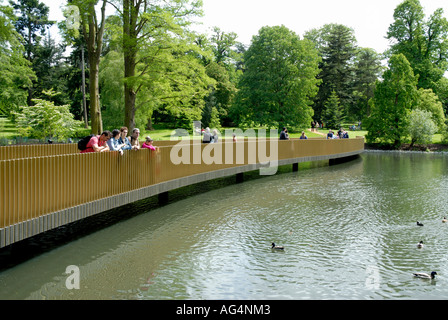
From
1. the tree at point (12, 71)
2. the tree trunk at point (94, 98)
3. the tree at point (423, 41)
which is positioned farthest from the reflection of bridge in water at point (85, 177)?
the tree at point (423, 41)

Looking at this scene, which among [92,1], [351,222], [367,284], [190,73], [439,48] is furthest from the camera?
[439,48]

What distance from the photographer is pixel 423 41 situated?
54906mm

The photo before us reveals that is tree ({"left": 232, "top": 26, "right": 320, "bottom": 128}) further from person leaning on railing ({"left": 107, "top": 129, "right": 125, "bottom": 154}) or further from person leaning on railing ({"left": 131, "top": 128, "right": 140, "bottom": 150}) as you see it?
person leaning on railing ({"left": 107, "top": 129, "right": 125, "bottom": 154})

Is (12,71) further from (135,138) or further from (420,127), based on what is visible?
(420,127)

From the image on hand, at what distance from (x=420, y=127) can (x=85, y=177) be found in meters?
41.6

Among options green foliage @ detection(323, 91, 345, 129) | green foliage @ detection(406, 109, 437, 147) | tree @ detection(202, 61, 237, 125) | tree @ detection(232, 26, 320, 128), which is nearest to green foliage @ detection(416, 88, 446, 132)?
green foliage @ detection(406, 109, 437, 147)

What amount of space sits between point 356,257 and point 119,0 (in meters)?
17.5

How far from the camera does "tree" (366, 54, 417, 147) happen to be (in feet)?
147

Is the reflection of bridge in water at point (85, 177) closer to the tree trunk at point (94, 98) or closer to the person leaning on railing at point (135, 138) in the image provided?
the person leaning on railing at point (135, 138)

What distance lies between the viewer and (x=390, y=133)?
149ft

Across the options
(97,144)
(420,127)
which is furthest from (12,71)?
(420,127)

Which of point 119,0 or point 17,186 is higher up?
point 119,0
